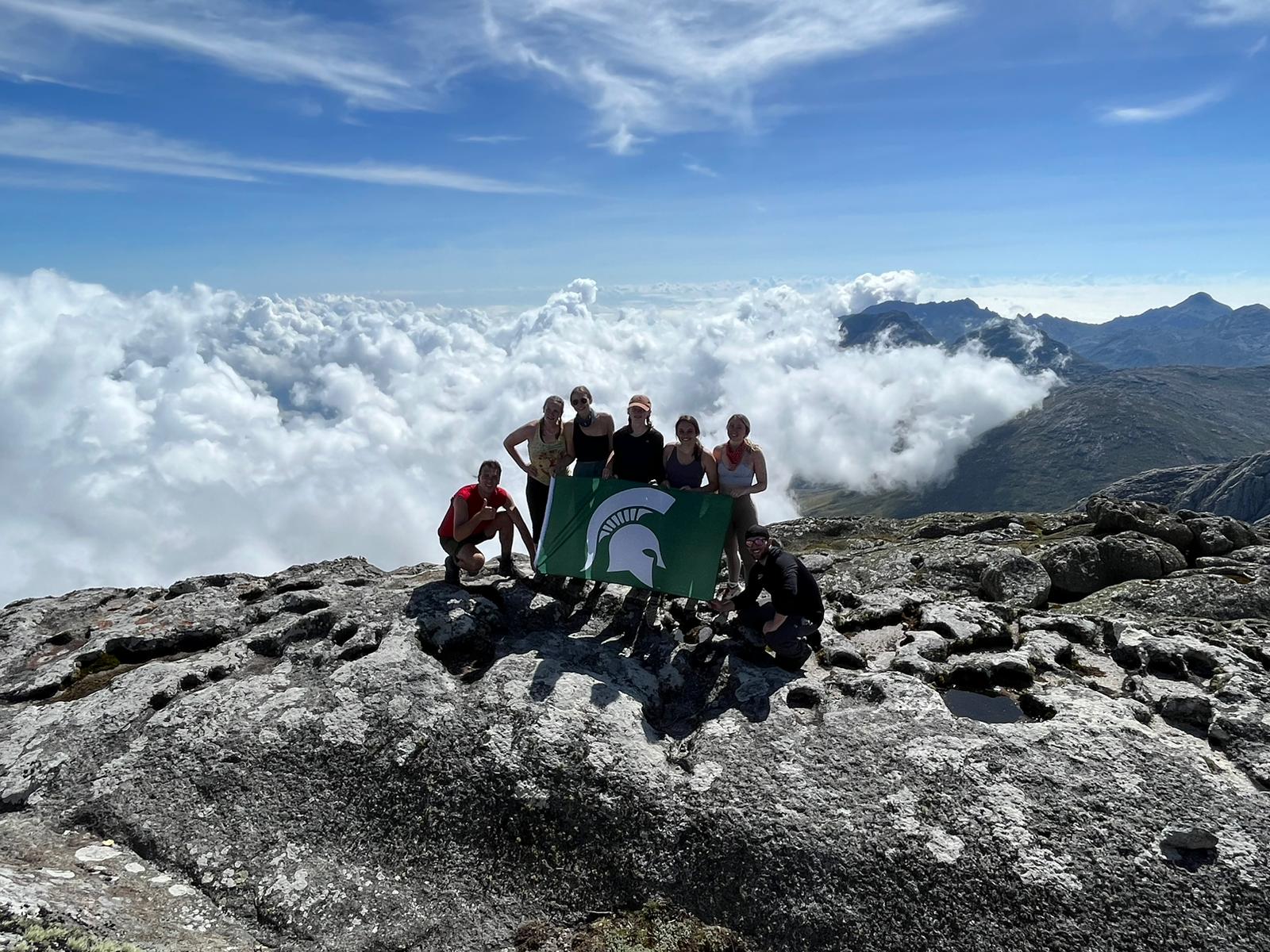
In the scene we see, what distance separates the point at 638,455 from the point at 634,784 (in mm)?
7945

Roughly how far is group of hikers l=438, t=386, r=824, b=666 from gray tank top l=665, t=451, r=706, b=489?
0.02 meters

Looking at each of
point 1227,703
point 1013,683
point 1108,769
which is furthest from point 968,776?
point 1227,703

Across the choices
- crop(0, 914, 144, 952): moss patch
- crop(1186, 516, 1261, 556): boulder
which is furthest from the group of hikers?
crop(1186, 516, 1261, 556): boulder

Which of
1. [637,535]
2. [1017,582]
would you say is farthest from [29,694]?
[1017,582]

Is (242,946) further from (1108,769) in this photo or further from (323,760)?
(1108,769)

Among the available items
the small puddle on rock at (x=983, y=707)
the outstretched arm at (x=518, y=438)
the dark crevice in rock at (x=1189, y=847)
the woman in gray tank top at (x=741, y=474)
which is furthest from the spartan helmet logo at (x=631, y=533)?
the dark crevice in rock at (x=1189, y=847)

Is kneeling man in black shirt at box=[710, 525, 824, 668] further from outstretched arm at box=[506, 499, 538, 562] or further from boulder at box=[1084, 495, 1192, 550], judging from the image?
boulder at box=[1084, 495, 1192, 550]

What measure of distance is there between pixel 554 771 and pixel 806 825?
461cm

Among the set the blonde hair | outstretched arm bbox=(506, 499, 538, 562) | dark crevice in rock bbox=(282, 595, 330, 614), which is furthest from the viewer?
dark crevice in rock bbox=(282, 595, 330, 614)

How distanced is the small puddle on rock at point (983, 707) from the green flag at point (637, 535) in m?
5.86

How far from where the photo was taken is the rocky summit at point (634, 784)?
11023 mm

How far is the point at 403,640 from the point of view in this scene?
17.0m

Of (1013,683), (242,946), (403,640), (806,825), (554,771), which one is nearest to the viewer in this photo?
(242,946)

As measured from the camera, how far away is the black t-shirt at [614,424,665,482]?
1767cm
